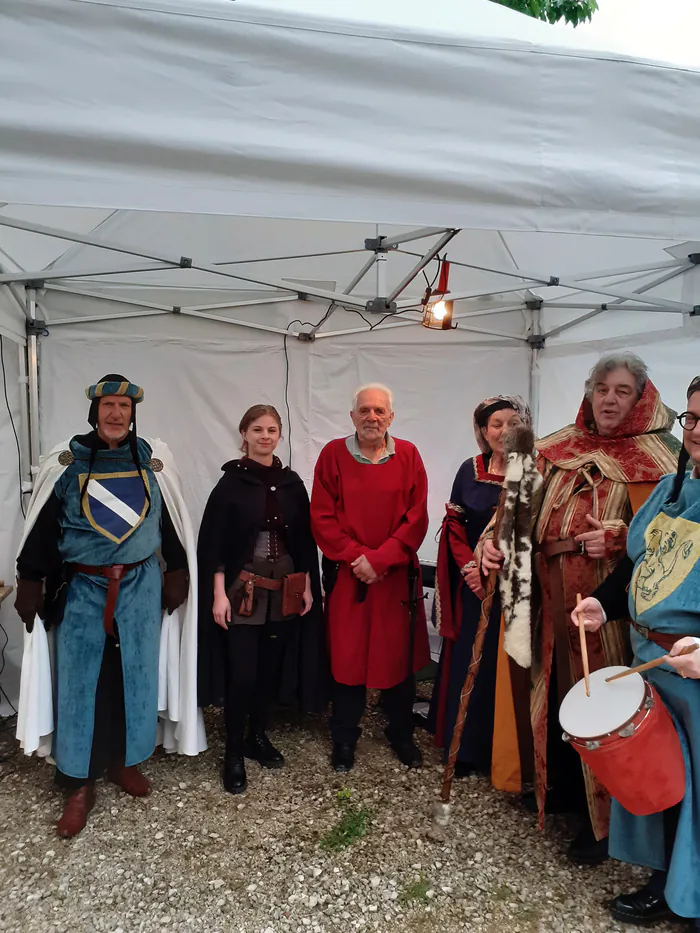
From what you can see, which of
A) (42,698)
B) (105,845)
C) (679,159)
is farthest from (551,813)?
(679,159)

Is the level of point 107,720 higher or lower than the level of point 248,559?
lower

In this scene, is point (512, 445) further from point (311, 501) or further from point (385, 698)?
point (385, 698)

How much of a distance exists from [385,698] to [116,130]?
8.13 feet

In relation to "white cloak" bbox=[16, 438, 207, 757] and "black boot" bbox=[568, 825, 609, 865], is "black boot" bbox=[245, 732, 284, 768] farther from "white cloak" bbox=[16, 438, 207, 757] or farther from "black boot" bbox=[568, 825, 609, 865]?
"black boot" bbox=[568, 825, 609, 865]

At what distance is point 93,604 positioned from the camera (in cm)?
236

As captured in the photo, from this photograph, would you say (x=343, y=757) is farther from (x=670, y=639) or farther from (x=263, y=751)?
(x=670, y=639)

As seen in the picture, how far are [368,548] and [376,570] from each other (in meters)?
0.12

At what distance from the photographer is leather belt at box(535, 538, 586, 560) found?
203 centimetres

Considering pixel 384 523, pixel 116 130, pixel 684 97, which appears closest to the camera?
pixel 116 130

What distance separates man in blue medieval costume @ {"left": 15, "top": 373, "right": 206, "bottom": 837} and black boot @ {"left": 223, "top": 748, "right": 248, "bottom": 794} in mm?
323

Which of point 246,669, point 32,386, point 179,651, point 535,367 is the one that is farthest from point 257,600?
point 535,367

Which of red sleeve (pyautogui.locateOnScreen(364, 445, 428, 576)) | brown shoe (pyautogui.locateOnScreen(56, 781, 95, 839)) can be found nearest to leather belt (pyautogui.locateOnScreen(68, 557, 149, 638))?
brown shoe (pyautogui.locateOnScreen(56, 781, 95, 839))

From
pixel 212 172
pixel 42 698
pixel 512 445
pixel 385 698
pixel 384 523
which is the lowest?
pixel 385 698

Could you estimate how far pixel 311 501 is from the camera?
2801 mm
